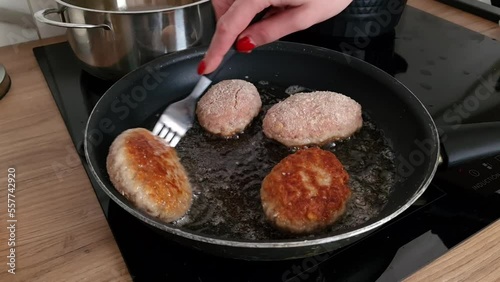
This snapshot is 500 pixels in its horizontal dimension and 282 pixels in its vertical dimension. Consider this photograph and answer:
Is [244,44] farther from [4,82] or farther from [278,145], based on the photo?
[4,82]

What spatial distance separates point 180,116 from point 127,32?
0.64 feet

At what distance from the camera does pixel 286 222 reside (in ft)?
2.08

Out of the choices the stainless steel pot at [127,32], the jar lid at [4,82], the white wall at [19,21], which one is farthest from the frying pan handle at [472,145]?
the white wall at [19,21]

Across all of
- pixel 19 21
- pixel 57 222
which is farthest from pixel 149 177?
pixel 19 21

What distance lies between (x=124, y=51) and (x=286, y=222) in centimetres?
Answer: 50

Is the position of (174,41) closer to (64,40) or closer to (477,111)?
(64,40)

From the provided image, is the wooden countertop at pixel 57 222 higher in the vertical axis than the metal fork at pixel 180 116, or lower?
lower

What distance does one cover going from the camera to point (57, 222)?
0.66m

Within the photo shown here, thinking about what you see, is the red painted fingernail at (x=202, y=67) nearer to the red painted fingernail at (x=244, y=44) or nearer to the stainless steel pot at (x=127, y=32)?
the red painted fingernail at (x=244, y=44)

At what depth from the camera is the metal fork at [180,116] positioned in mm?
817

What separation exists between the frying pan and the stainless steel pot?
37mm

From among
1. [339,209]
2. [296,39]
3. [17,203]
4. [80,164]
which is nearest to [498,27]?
[296,39]

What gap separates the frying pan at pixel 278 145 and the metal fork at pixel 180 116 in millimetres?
25

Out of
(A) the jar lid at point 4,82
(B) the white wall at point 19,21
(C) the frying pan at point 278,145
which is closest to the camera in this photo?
(C) the frying pan at point 278,145
